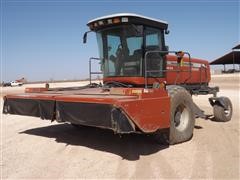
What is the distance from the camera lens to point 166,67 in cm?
815

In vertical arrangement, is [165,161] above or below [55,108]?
below

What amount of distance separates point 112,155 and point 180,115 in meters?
2.06

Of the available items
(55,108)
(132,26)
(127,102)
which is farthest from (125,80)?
(127,102)

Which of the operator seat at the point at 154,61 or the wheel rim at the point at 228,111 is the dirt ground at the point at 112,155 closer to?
the operator seat at the point at 154,61

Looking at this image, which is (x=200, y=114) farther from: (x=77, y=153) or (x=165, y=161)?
(x=77, y=153)

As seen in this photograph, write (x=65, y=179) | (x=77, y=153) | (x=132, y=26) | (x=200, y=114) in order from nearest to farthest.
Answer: (x=65, y=179) < (x=77, y=153) < (x=132, y=26) < (x=200, y=114)

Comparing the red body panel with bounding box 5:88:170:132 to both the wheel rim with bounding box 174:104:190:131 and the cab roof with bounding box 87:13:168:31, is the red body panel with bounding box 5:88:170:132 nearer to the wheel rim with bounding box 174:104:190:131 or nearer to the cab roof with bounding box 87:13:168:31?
the wheel rim with bounding box 174:104:190:131

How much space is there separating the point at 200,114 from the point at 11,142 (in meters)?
4.31

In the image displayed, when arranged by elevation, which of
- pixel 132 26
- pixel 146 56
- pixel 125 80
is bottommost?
pixel 125 80

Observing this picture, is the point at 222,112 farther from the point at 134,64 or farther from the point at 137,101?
the point at 137,101

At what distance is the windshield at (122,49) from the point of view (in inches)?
285

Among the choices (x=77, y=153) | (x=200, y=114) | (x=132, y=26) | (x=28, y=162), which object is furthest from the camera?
(x=200, y=114)

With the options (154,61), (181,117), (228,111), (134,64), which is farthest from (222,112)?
(134,64)

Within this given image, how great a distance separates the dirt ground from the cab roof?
99.4 inches
